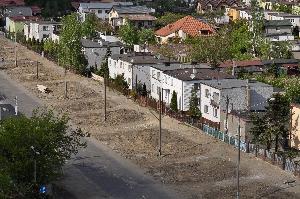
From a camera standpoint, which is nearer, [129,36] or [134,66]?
[134,66]

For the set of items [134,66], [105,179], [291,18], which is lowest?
[105,179]

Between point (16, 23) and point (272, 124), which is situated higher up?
point (16, 23)

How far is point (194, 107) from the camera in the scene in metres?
46.1

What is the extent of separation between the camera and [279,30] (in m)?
78.0

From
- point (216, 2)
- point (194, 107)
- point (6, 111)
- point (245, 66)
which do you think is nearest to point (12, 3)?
point (216, 2)

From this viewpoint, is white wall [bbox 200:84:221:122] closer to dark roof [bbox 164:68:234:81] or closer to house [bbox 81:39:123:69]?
dark roof [bbox 164:68:234:81]

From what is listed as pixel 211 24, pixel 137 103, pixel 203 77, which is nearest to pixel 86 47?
pixel 137 103

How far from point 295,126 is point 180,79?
36.1 ft

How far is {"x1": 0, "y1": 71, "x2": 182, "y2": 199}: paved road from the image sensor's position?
3170 cm

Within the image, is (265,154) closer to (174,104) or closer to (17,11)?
(174,104)

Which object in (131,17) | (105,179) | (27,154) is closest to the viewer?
(27,154)

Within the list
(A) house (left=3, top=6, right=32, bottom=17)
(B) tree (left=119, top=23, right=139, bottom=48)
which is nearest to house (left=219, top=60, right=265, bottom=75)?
(B) tree (left=119, top=23, right=139, bottom=48)

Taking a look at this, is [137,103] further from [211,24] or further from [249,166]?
[211,24]

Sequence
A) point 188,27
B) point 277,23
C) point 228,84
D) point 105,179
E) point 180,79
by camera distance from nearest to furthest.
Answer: point 105,179 < point 228,84 < point 180,79 < point 277,23 < point 188,27
